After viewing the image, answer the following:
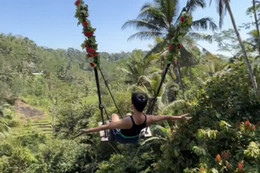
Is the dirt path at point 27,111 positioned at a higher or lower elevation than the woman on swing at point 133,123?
lower

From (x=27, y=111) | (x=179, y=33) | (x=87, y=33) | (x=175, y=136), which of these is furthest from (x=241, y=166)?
(x=27, y=111)

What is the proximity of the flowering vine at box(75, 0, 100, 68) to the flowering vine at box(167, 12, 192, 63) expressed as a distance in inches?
46.8

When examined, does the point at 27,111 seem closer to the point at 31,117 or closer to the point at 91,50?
the point at 31,117

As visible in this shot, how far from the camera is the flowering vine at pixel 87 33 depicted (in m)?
4.39

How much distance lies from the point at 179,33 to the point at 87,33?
142cm

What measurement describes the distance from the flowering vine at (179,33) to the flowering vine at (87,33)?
119cm

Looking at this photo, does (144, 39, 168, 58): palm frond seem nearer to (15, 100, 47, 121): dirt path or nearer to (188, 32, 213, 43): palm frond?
(188, 32, 213, 43): palm frond

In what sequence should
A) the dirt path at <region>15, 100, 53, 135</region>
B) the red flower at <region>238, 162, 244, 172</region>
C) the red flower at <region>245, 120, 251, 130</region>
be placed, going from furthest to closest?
the dirt path at <region>15, 100, 53, 135</region> → the red flower at <region>245, 120, 251, 130</region> → the red flower at <region>238, 162, 244, 172</region>

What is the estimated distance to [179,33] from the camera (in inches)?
179

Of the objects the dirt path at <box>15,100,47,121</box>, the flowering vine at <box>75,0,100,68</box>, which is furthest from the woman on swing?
the dirt path at <box>15,100,47,121</box>

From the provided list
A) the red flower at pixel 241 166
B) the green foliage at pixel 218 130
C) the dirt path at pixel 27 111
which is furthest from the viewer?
the dirt path at pixel 27 111

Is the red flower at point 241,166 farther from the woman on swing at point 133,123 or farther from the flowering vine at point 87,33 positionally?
the flowering vine at point 87,33

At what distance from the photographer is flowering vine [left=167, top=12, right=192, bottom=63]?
445 cm

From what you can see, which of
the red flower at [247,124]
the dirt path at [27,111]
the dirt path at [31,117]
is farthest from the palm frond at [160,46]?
the dirt path at [27,111]
